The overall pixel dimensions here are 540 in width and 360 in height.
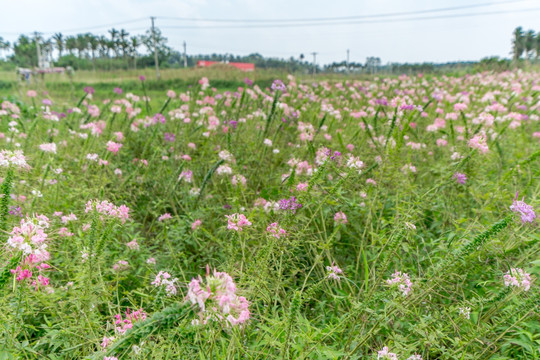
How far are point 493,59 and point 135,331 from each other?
52.3 feet

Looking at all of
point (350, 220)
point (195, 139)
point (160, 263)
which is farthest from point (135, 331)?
point (195, 139)

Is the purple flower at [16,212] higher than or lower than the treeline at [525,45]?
lower

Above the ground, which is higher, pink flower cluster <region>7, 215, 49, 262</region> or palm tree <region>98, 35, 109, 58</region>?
palm tree <region>98, 35, 109, 58</region>

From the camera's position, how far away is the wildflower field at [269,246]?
1.20m

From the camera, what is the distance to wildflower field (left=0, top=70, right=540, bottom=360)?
1.20 metres

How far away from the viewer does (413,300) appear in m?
1.30

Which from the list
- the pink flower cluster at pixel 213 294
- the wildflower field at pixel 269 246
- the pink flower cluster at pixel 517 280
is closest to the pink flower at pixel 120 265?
the wildflower field at pixel 269 246

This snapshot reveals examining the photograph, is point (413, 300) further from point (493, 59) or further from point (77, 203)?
point (493, 59)

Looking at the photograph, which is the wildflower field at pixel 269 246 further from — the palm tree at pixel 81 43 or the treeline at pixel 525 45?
the palm tree at pixel 81 43

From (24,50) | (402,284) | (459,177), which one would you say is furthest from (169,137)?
(24,50)

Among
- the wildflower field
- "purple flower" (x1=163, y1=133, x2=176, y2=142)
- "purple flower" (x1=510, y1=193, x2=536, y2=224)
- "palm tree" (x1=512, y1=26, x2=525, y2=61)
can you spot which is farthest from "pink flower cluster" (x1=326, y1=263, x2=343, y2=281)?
"palm tree" (x1=512, y1=26, x2=525, y2=61)

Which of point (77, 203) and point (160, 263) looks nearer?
point (160, 263)

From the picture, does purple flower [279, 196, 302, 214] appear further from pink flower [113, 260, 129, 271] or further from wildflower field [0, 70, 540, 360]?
pink flower [113, 260, 129, 271]

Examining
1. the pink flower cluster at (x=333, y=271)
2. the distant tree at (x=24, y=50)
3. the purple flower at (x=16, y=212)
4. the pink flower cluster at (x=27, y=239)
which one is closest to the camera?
the pink flower cluster at (x=27, y=239)
